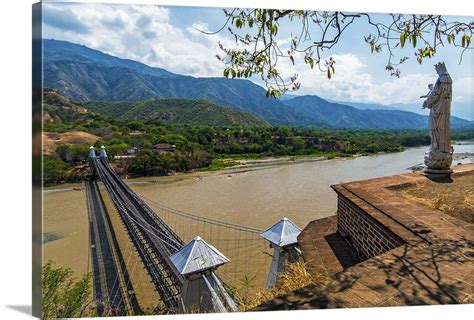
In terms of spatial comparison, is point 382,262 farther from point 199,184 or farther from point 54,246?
point 199,184

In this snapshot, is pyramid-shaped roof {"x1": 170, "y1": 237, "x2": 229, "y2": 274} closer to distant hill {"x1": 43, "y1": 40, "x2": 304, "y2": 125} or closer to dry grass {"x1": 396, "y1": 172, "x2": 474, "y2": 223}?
dry grass {"x1": 396, "y1": 172, "x2": 474, "y2": 223}

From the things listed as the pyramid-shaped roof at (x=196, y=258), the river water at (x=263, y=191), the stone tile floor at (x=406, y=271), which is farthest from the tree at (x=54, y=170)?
the stone tile floor at (x=406, y=271)

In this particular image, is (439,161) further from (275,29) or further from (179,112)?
(179,112)

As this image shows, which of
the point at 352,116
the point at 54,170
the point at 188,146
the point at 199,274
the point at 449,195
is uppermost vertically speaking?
the point at 352,116

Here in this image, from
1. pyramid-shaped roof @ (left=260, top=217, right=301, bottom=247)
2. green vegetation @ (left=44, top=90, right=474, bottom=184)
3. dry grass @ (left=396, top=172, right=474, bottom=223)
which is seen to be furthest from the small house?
dry grass @ (left=396, top=172, right=474, bottom=223)

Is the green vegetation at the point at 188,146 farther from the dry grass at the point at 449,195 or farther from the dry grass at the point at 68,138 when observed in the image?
the dry grass at the point at 449,195

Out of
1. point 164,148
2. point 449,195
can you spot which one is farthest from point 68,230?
point 164,148
